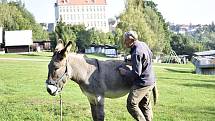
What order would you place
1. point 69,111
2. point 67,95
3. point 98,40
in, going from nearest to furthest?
point 69,111 < point 67,95 < point 98,40

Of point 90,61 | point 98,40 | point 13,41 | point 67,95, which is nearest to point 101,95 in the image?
point 90,61

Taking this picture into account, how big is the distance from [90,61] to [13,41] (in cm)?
7277

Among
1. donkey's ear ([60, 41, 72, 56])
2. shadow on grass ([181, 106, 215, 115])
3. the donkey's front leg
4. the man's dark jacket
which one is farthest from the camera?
shadow on grass ([181, 106, 215, 115])

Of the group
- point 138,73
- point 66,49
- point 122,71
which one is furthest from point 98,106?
point 66,49

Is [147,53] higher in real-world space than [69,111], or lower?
higher

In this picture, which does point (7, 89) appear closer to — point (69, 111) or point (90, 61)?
point (69, 111)

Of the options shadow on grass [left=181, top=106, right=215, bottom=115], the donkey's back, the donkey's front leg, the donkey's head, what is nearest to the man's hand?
the donkey's back

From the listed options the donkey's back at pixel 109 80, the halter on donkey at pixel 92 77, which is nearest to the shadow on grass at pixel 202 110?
the donkey's back at pixel 109 80

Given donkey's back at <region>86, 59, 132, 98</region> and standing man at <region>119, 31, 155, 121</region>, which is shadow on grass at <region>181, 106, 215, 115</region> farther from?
donkey's back at <region>86, 59, 132, 98</region>

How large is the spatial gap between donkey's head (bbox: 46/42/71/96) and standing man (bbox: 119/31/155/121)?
114cm

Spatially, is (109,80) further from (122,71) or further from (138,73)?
(138,73)

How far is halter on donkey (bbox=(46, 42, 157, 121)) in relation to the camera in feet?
26.0

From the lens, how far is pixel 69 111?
13070 mm

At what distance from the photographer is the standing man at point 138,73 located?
320 inches
